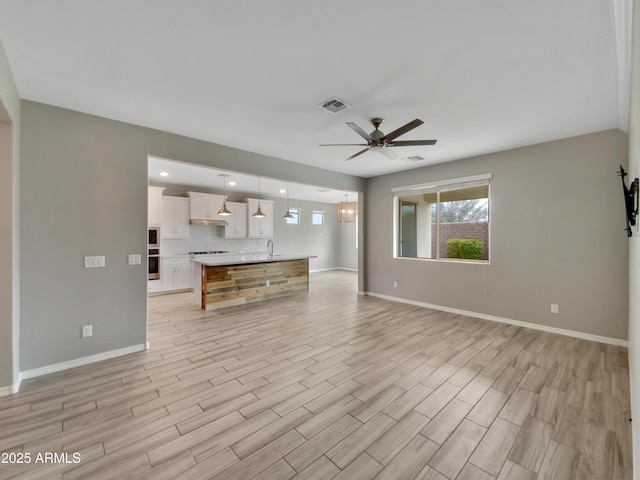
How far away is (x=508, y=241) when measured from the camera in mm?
4395

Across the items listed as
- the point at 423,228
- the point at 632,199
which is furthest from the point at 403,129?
the point at 423,228

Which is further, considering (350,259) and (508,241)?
(350,259)

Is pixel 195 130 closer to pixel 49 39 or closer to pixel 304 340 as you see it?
pixel 49 39

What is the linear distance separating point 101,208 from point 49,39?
1.72 m

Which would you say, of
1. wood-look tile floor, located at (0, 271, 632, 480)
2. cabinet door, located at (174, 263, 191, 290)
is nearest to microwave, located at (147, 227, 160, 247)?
cabinet door, located at (174, 263, 191, 290)

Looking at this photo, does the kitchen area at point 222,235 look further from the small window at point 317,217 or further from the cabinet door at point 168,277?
the small window at point 317,217

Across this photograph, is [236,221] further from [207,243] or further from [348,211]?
[348,211]

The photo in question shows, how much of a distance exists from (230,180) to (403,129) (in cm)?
514

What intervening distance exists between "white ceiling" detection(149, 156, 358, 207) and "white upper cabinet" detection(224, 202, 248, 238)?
0.40 metres

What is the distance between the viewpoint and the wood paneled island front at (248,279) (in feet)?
17.4

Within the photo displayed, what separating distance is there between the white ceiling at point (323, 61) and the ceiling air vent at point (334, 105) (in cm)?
6

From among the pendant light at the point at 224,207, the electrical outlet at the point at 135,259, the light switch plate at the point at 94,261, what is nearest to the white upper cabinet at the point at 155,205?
the pendant light at the point at 224,207

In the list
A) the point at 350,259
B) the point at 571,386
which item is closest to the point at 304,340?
the point at 571,386

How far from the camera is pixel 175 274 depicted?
6891 millimetres
